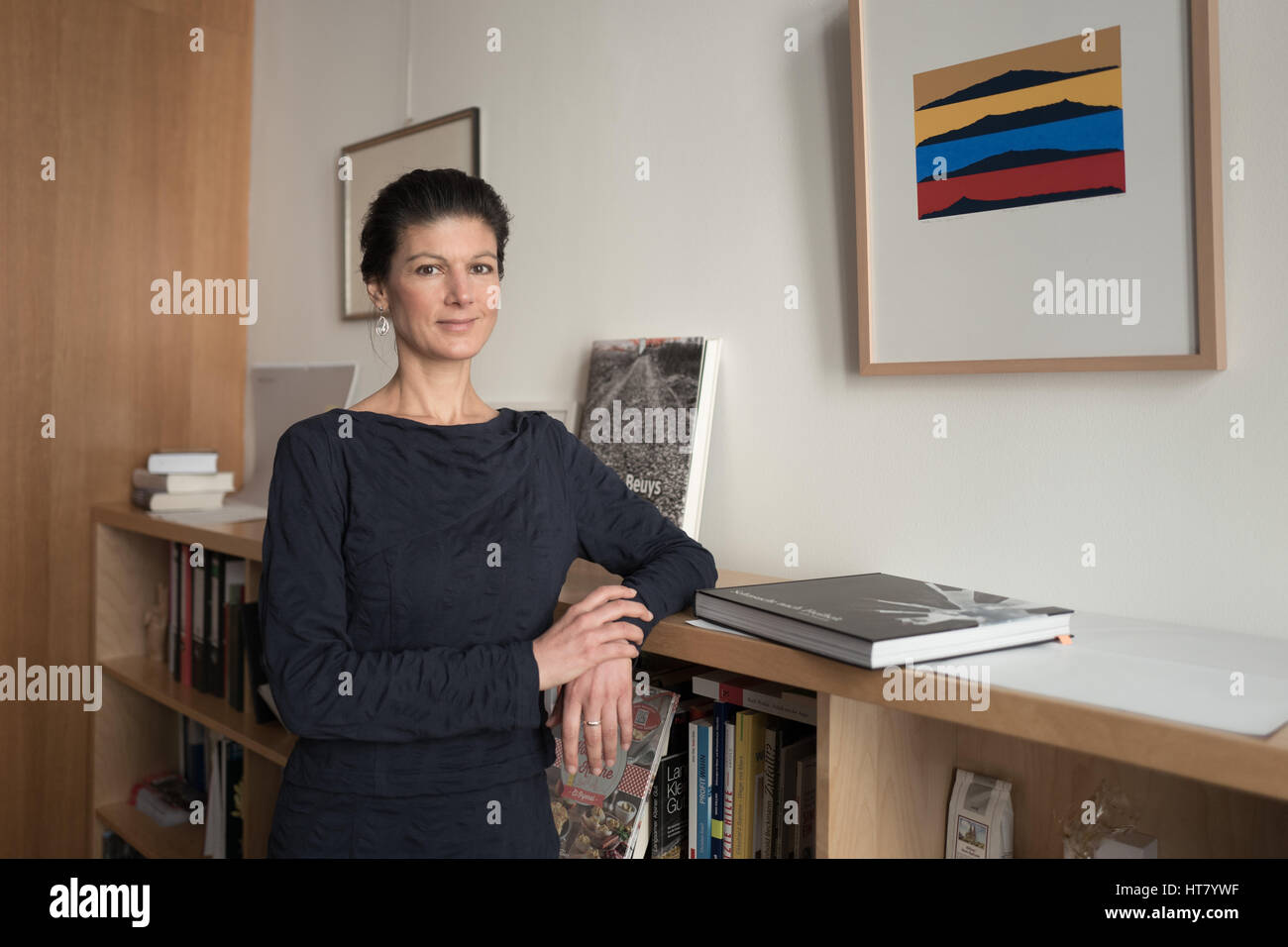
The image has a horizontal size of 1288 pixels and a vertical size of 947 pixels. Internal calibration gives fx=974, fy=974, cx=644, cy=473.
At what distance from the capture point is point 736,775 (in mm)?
1322

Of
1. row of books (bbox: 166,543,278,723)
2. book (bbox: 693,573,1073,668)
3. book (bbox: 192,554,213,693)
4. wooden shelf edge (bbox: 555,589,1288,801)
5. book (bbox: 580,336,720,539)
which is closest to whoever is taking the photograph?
wooden shelf edge (bbox: 555,589,1288,801)

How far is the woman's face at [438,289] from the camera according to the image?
1.29 m

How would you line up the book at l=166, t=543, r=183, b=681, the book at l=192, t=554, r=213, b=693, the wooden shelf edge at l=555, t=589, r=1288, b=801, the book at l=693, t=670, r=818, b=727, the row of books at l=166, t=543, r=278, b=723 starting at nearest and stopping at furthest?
the wooden shelf edge at l=555, t=589, r=1288, b=801 < the book at l=693, t=670, r=818, b=727 < the row of books at l=166, t=543, r=278, b=723 < the book at l=192, t=554, r=213, b=693 < the book at l=166, t=543, r=183, b=681

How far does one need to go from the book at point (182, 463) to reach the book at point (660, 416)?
4.00ft

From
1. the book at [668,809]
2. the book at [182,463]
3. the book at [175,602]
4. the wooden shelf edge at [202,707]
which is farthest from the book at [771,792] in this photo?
the book at [182,463]

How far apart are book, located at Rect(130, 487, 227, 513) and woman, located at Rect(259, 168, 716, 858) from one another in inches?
52.4

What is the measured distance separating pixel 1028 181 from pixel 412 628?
38.0 inches

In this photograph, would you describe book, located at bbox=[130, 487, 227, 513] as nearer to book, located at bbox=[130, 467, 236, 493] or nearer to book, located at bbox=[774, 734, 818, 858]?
book, located at bbox=[130, 467, 236, 493]

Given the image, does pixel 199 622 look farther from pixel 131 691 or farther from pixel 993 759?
pixel 993 759

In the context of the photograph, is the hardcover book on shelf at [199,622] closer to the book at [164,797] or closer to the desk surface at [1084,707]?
the book at [164,797]

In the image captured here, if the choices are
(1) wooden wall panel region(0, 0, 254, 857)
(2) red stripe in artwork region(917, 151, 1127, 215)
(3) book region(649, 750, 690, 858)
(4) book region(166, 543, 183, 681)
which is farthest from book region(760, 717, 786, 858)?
(1) wooden wall panel region(0, 0, 254, 857)

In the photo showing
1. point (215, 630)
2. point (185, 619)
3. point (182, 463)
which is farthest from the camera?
point (182, 463)

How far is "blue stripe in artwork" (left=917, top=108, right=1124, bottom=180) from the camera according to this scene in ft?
3.88

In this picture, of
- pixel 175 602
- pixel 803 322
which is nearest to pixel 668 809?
pixel 803 322
